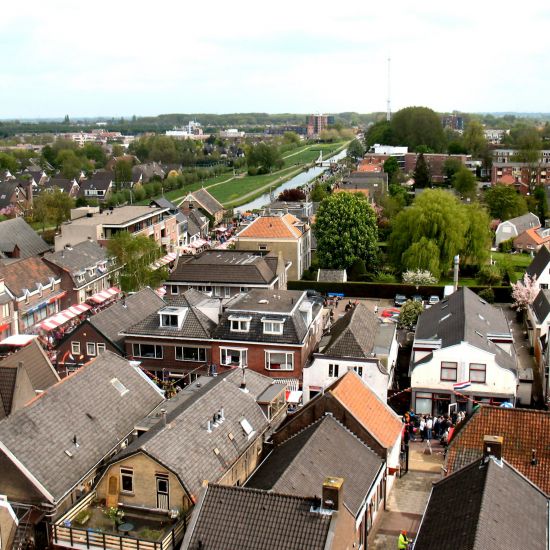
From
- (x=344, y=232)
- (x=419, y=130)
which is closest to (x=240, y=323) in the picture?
(x=344, y=232)

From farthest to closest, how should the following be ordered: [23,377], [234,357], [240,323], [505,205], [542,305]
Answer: [505,205], [542,305], [234,357], [240,323], [23,377]

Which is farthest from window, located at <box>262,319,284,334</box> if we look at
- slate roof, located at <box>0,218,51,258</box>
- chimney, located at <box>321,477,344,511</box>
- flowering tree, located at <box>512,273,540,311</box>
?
slate roof, located at <box>0,218,51,258</box>

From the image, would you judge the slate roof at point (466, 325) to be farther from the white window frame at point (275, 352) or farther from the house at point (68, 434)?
the house at point (68, 434)

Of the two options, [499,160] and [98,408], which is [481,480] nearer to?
[98,408]

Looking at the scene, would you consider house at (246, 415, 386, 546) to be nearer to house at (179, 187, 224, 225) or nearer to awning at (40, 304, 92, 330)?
awning at (40, 304, 92, 330)

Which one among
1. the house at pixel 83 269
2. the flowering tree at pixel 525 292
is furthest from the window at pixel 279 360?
the house at pixel 83 269

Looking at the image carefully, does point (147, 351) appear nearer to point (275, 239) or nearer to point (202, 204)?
point (275, 239)
